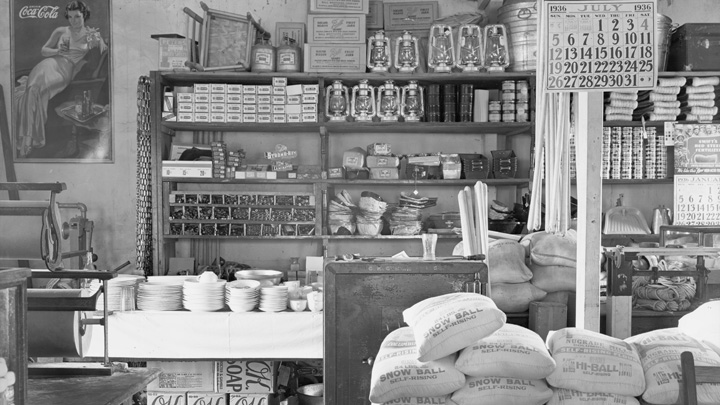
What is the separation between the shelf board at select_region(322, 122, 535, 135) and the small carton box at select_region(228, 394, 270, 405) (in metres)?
2.20

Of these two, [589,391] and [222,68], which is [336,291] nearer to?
[589,391]

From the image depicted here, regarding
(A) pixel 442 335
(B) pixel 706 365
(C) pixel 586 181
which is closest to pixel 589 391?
(B) pixel 706 365

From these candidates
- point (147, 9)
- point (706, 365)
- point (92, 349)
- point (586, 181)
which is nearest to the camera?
point (706, 365)

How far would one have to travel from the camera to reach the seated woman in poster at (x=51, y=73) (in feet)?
20.2

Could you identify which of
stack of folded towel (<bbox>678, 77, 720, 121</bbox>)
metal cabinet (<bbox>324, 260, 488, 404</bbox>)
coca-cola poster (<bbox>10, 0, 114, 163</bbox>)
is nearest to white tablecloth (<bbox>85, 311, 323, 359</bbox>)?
metal cabinet (<bbox>324, 260, 488, 404</bbox>)

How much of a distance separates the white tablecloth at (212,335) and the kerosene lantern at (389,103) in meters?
1.89

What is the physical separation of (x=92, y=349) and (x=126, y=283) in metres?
0.46

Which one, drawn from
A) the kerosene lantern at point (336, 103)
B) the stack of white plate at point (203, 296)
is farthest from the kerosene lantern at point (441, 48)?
the stack of white plate at point (203, 296)

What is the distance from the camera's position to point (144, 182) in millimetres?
5668

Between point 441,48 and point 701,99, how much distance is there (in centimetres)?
219

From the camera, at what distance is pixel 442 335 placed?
2.35m

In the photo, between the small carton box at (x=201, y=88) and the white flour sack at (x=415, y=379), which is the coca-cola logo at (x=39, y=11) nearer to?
the small carton box at (x=201, y=88)

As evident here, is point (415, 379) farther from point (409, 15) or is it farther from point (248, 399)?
point (409, 15)

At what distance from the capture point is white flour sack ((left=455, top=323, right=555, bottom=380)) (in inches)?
90.6
